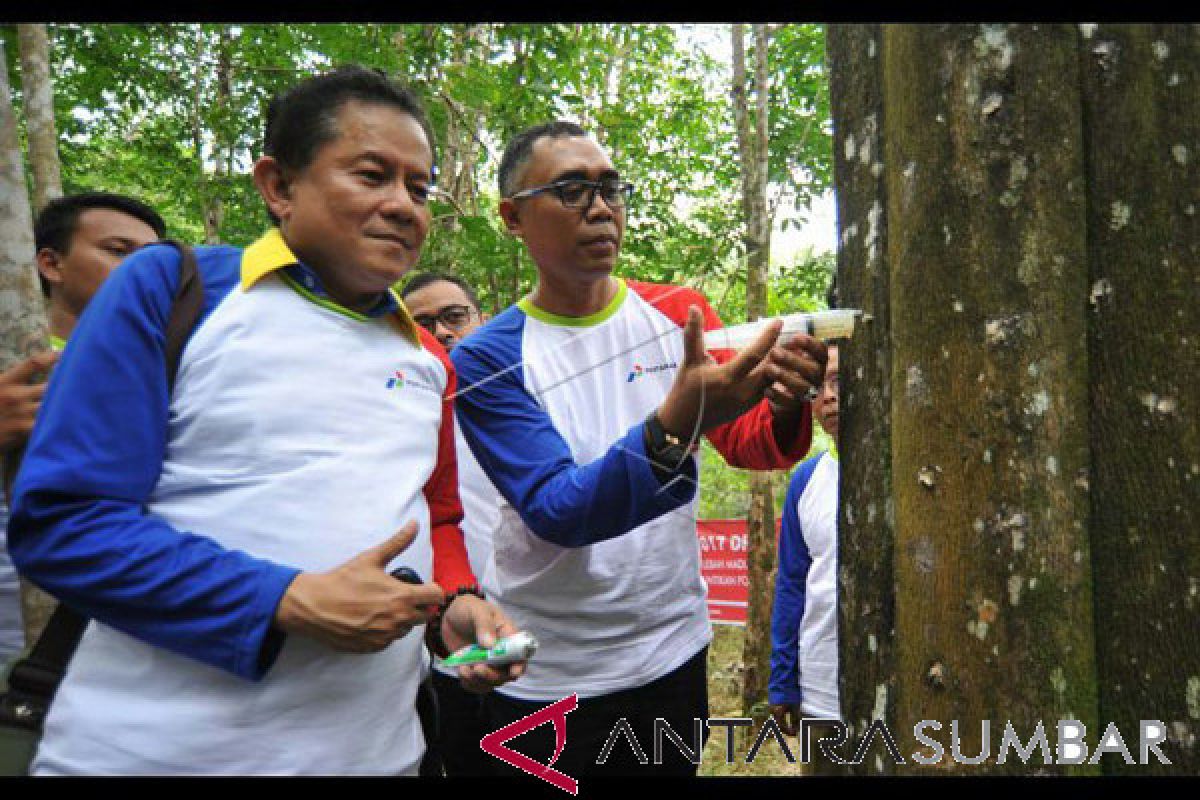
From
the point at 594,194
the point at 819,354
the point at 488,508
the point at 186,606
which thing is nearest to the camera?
the point at 186,606

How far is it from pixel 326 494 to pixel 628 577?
1.16 metres

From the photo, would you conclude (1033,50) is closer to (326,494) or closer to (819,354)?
(819,354)

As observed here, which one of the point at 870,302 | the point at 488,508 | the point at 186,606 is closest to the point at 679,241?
the point at 488,508

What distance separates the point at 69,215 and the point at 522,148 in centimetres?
155

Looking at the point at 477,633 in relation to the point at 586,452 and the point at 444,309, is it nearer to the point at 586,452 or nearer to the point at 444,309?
the point at 586,452

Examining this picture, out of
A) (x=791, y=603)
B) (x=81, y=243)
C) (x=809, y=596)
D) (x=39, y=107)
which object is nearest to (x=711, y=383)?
(x=809, y=596)

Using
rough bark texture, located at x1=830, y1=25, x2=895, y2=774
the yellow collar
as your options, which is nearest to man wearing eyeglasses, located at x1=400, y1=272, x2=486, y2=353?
the yellow collar

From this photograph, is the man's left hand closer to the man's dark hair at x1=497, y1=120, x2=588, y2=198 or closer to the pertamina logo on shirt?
the pertamina logo on shirt

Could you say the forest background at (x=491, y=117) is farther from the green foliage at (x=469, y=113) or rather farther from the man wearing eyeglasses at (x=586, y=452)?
the man wearing eyeglasses at (x=586, y=452)

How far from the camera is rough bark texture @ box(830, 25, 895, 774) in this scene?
1.67 meters

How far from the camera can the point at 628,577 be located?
8.57 feet

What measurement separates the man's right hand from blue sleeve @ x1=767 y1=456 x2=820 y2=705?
1.73m

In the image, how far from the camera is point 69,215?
117 inches

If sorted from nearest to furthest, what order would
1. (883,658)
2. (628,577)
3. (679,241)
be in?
(883,658), (628,577), (679,241)
